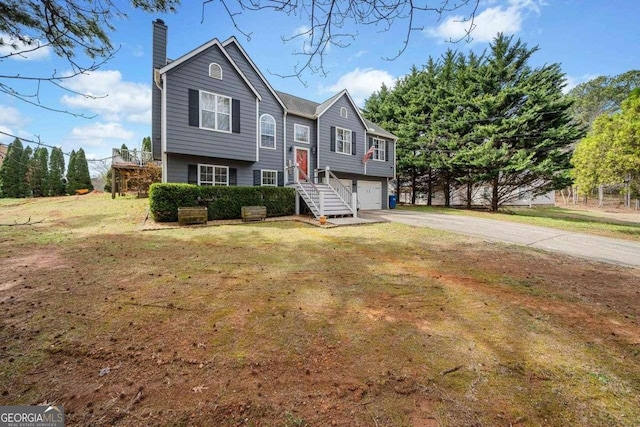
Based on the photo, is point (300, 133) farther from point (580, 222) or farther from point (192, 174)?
point (580, 222)

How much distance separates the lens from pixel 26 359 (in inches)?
88.1

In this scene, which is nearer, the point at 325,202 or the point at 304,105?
the point at 325,202

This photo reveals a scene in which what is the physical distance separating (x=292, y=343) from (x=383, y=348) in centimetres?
88

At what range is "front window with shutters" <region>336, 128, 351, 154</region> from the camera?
1669 centimetres

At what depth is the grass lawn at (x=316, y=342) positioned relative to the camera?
1.82 metres

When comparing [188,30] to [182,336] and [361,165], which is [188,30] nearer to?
[182,336]

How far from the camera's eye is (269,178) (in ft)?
46.2

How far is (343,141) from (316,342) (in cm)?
1560

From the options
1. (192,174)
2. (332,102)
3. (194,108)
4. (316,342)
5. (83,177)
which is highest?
(332,102)

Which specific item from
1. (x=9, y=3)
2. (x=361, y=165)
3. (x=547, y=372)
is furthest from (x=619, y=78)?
(x=9, y=3)

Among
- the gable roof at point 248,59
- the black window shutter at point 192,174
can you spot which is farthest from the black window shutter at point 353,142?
the black window shutter at point 192,174

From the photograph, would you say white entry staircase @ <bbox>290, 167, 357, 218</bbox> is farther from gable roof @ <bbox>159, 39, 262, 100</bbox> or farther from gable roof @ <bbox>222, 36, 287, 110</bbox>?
gable roof @ <bbox>159, 39, 262, 100</bbox>

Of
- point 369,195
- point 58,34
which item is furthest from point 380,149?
point 58,34

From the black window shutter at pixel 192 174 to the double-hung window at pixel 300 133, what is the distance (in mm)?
5624
